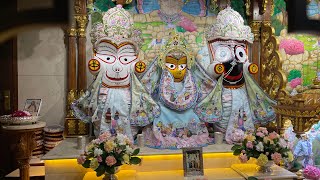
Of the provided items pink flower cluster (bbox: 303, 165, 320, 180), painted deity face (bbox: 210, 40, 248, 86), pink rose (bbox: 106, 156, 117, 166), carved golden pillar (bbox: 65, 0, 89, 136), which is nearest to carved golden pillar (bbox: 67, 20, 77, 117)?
carved golden pillar (bbox: 65, 0, 89, 136)

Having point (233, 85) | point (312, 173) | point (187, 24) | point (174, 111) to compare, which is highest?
point (187, 24)

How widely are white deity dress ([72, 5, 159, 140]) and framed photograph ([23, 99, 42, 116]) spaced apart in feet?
2.27

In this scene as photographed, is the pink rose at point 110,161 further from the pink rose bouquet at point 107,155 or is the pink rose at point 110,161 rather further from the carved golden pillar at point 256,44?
the carved golden pillar at point 256,44

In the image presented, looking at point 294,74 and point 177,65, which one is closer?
point 177,65

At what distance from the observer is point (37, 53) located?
480 cm

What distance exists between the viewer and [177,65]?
14.8 feet

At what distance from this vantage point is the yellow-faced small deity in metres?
4.50

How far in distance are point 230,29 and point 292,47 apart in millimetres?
1465

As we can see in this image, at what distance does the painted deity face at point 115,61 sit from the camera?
14.0 feet

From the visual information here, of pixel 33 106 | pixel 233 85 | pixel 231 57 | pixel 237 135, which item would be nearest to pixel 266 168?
pixel 237 135

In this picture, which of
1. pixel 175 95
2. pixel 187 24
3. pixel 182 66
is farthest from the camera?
pixel 187 24

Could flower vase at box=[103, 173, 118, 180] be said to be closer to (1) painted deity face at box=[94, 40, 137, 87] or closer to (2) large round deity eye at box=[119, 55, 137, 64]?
(1) painted deity face at box=[94, 40, 137, 87]

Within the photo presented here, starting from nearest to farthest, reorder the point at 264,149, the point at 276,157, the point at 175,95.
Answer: the point at 276,157, the point at 264,149, the point at 175,95

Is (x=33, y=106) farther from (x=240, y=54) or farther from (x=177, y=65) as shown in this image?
(x=240, y=54)
